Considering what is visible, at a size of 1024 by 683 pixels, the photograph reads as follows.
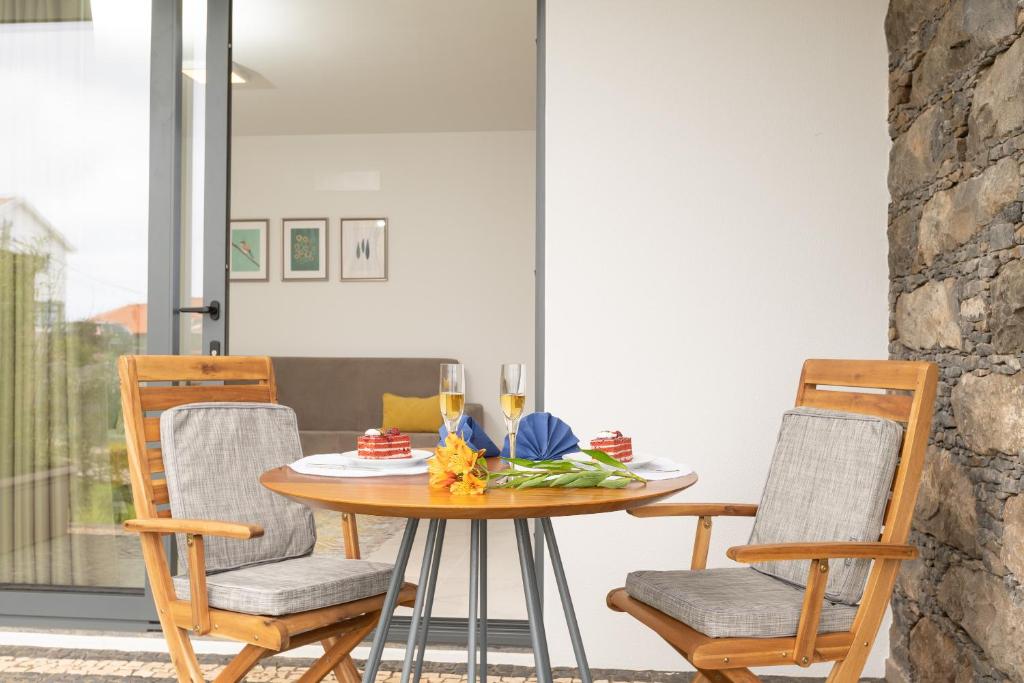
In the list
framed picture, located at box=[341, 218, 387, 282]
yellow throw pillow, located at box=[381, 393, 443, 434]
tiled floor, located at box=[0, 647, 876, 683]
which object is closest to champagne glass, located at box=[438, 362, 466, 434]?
tiled floor, located at box=[0, 647, 876, 683]

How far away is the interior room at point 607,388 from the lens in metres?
1.80

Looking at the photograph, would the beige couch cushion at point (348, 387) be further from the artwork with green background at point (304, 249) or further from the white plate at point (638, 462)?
the white plate at point (638, 462)

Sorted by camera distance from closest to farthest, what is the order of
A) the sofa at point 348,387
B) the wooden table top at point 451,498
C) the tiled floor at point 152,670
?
the wooden table top at point 451,498, the tiled floor at point 152,670, the sofa at point 348,387

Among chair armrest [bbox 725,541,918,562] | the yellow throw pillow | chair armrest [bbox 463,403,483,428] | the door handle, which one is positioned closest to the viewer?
chair armrest [bbox 725,541,918,562]

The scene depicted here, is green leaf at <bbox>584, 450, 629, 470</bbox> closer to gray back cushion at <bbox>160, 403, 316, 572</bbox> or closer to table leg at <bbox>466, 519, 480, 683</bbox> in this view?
table leg at <bbox>466, 519, 480, 683</bbox>

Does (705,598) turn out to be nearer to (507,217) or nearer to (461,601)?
(461,601)

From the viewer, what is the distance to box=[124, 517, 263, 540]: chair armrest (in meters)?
1.70

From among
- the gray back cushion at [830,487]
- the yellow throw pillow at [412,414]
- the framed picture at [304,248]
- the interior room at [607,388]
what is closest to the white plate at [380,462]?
the interior room at [607,388]

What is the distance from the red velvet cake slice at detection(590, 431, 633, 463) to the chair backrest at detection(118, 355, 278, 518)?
1085mm

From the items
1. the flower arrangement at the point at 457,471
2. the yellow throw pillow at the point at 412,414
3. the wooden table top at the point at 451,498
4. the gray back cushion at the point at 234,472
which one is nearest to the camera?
the wooden table top at the point at 451,498

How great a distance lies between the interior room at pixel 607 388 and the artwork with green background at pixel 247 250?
2852 millimetres

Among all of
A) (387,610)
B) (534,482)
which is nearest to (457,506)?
(534,482)

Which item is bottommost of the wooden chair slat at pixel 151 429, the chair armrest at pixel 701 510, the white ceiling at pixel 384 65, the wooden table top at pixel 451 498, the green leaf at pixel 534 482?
the chair armrest at pixel 701 510

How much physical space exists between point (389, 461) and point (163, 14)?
7.25 feet
